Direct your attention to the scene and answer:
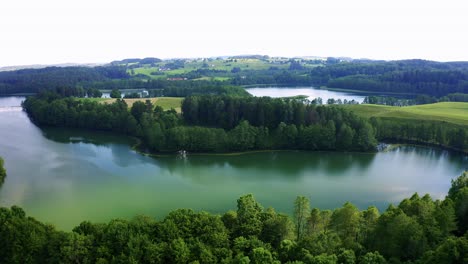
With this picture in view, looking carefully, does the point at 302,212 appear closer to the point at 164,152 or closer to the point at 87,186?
the point at 87,186

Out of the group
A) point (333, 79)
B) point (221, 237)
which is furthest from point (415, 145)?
point (333, 79)

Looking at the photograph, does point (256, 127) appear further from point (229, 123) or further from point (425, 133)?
point (425, 133)

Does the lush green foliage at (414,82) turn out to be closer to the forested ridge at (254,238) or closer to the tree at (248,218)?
the forested ridge at (254,238)

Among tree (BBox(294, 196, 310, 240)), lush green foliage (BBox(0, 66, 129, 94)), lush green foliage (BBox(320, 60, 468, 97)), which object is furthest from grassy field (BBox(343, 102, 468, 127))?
lush green foliage (BBox(0, 66, 129, 94))

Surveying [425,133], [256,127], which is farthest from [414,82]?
[256,127]

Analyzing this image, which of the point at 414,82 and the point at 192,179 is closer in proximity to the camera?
the point at 192,179

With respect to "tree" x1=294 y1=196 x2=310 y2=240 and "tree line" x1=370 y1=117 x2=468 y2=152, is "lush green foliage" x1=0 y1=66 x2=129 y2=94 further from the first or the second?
"tree" x1=294 y1=196 x2=310 y2=240

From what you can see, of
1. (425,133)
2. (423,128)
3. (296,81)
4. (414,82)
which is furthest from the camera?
(296,81)
